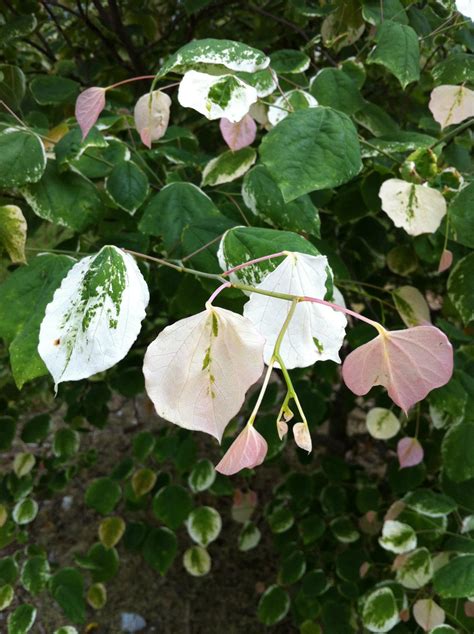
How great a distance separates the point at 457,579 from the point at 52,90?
0.98m

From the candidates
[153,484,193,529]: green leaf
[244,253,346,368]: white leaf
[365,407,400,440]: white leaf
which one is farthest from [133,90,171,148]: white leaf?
[153,484,193,529]: green leaf

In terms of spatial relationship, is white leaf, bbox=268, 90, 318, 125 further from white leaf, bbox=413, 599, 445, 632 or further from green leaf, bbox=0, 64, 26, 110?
white leaf, bbox=413, 599, 445, 632

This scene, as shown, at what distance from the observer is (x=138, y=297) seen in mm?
433

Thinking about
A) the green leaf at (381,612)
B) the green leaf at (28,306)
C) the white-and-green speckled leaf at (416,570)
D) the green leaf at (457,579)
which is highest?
the green leaf at (28,306)

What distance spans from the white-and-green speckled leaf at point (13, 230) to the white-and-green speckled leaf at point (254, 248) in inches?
9.3

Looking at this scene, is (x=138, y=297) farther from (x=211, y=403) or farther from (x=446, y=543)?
(x=446, y=543)

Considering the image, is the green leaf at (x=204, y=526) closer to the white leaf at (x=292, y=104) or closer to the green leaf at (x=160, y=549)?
the green leaf at (x=160, y=549)

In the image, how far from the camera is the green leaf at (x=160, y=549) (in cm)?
113

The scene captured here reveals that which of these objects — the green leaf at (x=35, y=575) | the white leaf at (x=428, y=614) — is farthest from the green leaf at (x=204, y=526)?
the white leaf at (x=428, y=614)

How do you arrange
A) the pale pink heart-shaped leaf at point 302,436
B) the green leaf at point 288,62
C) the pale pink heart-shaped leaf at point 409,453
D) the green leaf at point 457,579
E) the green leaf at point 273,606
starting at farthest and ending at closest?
the green leaf at point 273,606, the pale pink heart-shaped leaf at point 409,453, the green leaf at point 288,62, the green leaf at point 457,579, the pale pink heart-shaped leaf at point 302,436

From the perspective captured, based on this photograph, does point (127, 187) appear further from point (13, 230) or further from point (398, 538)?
point (398, 538)

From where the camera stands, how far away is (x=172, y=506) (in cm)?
112

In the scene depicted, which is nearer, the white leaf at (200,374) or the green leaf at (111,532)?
the white leaf at (200,374)

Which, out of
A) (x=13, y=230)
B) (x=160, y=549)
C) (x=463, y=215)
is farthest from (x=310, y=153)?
(x=160, y=549)
